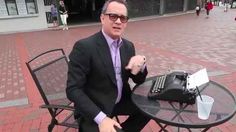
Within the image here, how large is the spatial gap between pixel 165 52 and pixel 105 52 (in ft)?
18.6

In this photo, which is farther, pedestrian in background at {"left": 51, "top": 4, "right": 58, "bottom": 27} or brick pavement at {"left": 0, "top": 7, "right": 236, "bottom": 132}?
pedestrian in background at {"left": 51, "top": 4, "right": 58, "bottom": 27}

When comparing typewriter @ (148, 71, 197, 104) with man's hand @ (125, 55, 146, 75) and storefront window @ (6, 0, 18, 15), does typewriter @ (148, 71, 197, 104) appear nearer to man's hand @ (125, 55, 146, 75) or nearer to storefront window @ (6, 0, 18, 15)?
man's hand @ (125, 55, 146, 75)

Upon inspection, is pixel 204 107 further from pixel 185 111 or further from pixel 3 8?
pixel 3 8

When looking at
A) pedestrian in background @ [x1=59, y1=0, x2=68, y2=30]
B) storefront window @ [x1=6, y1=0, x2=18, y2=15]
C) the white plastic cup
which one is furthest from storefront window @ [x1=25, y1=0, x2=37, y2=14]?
the white plastic cup

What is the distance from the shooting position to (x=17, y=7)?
14.1 metres

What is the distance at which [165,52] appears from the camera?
7598 millimetres

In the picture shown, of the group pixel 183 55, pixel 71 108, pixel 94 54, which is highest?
pixel 94 54

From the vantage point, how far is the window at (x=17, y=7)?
1386cm

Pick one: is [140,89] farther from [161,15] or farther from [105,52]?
[161,15]

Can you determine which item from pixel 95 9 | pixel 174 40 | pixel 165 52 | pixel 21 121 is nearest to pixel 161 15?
pixel 95 9

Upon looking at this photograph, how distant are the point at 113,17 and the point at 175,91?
791mm

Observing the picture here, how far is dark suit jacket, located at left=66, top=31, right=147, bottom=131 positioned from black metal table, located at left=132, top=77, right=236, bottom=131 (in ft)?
0.86

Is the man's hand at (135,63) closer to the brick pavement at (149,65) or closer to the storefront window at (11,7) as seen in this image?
the brick pavement at (149,65)

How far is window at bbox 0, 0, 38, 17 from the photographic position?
13.9m
